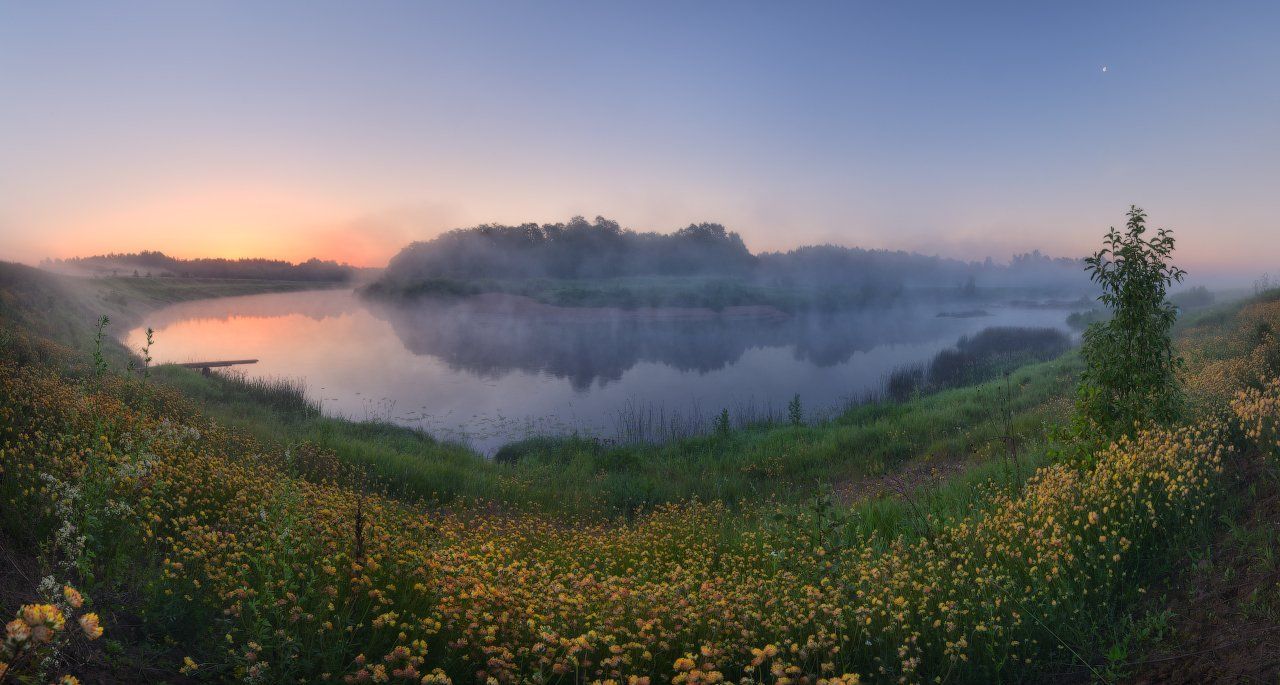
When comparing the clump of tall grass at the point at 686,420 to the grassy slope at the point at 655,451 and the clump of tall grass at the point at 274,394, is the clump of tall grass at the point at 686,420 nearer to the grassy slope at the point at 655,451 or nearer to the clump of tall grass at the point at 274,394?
the grassy slope at the point at 655,451

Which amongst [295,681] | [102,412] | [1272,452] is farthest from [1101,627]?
[102,412]

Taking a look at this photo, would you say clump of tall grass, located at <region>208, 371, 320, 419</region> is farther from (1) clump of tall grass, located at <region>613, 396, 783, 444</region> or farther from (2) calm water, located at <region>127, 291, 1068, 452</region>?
(1) clump of tall grass, located at <region>613, 396, 783, 444</region>

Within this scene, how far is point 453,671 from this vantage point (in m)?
3.67

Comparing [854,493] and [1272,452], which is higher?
[1272,452]

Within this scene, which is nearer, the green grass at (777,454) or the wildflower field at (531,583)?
the wildflower field at (531,583)

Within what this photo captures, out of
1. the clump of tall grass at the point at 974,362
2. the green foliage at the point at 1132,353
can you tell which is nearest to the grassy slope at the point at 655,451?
the green foliage at the point at 1132,353

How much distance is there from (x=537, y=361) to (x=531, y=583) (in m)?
34.3

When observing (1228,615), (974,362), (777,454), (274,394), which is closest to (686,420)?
(777,454)

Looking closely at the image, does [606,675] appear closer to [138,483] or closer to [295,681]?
[295,681]

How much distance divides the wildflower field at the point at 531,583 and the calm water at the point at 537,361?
13.7 m

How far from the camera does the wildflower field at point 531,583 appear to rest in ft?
11.4

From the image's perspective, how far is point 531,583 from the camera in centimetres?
475

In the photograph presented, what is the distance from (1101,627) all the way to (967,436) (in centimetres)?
1008

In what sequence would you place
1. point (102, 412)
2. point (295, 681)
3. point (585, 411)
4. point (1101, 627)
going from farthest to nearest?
point (585, 411) → point (102, 412) → point (1101, 627) → point (295, 681)
